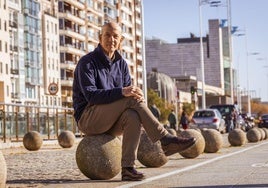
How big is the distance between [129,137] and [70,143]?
25033mm

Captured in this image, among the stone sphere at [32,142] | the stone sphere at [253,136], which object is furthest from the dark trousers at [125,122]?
the stone sphere at [32,142]

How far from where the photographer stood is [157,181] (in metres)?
9.91

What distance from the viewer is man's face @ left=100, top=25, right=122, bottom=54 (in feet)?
34.0

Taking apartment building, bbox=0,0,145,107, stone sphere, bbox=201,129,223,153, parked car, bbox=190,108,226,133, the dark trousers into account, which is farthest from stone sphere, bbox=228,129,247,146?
apartment building, bbox=0,0,145,107

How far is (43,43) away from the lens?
106m

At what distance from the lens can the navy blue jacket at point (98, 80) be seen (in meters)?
9.97

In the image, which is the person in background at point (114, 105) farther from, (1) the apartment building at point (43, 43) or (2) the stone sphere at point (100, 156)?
(1) the apartment building at point (43, 43)

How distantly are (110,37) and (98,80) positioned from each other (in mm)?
580

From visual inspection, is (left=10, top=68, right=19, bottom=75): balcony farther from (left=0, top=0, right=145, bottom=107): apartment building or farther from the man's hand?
the man's hand

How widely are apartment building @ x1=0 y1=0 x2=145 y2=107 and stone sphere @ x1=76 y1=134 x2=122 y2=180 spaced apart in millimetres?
75782

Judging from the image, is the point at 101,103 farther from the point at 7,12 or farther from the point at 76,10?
the point at 76,10

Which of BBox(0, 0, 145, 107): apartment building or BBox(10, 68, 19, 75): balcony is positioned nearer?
BBox(0, 0, 145, 107): apartment building

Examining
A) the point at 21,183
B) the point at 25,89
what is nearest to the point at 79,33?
the point at 25,89

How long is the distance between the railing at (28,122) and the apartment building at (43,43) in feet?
126
